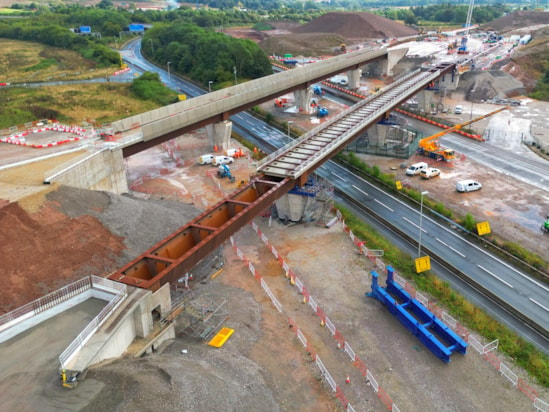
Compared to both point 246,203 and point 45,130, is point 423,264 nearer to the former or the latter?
point 246,203

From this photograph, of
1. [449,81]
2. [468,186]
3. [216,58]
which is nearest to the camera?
[468,186]

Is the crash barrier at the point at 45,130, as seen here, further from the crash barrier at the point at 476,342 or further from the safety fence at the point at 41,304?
the crash barrier at the point at 476,342

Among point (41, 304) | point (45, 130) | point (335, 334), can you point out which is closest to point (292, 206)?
point (335, 334)

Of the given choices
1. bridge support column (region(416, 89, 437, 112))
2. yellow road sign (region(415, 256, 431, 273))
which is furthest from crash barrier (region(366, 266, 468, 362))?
bridge support column (region(416, 89, 437, 112))

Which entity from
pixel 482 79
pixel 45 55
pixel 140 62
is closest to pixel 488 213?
pixel 482 79

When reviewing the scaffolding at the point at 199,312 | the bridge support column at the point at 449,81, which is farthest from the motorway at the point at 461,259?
the bridge support column at the point at 449,81
